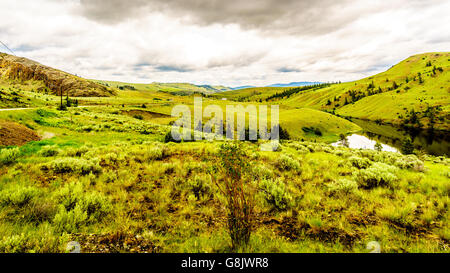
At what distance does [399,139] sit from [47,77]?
25227 centimetres

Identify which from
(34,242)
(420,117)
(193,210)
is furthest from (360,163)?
(420,117)

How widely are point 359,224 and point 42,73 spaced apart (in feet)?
767

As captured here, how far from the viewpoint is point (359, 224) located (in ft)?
15.8

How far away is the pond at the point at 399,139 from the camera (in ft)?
230

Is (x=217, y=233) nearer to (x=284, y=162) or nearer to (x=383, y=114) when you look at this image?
(x=284, y=162)

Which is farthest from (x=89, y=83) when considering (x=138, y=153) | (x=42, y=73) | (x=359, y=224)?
(x=359, y=224)

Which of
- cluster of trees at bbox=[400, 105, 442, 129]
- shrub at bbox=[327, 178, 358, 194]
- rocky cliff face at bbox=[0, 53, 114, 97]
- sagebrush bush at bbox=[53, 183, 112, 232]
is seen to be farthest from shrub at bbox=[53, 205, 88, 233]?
rocky cliff face at bbox=[0, 53, 114, 97]

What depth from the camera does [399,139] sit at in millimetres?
85000

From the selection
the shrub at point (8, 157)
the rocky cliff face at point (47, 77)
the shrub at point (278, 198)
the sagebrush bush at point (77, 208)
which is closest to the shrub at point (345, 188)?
the shrub at point (278, 198)

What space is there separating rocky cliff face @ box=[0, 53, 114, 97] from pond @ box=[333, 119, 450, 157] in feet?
580

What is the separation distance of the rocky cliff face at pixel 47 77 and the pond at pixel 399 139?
177 metres

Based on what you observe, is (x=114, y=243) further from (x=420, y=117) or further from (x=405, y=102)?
(x=405, y=102)

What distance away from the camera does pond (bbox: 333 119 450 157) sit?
230ft

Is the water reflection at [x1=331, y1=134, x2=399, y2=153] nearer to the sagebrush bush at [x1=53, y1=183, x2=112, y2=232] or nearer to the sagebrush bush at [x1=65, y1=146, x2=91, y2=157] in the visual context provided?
the sagebrush bush at [x1=65, y1=146, x2=91, y2=157]
